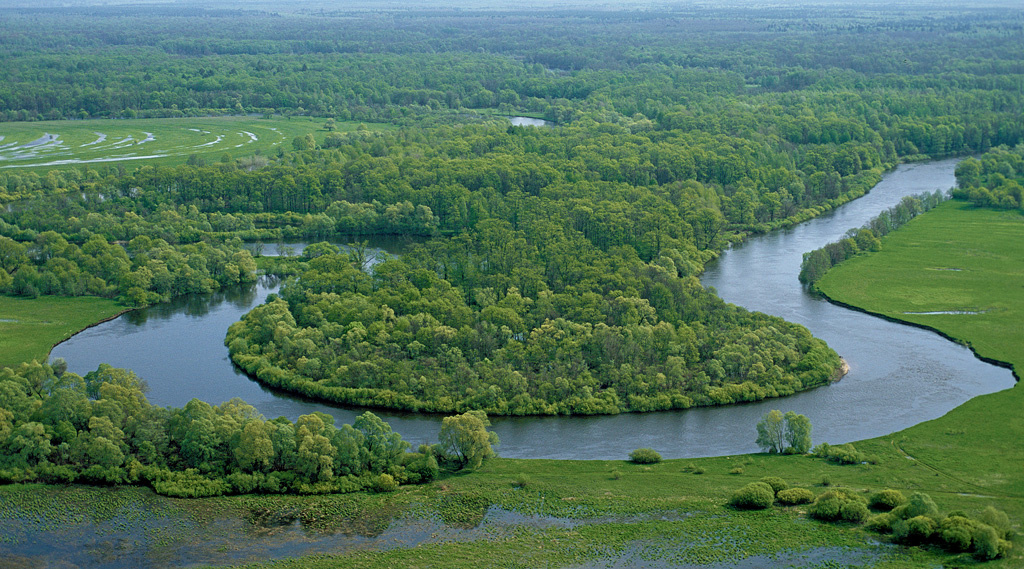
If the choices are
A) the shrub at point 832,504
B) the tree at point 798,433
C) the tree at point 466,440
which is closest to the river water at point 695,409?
the tree at point 798,433

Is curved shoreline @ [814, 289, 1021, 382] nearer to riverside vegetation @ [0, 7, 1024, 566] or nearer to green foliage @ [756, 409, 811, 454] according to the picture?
riverside vegetation @ [0, 7, 1024, 566]

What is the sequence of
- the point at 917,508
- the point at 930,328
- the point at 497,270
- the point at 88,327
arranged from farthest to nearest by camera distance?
the point at 497,270 → the point at 88,327 → the point at 930,328 → the point at 917,508

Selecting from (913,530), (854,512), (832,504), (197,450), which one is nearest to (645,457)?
(832,504)

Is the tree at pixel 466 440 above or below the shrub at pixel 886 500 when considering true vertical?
above

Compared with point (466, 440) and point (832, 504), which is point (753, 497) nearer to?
point (832, 504)

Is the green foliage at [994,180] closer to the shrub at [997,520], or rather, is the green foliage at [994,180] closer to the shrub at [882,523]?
the shrub at [997,520]

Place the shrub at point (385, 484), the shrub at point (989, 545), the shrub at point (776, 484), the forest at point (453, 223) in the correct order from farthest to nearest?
the forest at point (453, 223) < the shrub at point (385, 484) < the shrub at point (776, 484) < the shrub at point (989, 545)

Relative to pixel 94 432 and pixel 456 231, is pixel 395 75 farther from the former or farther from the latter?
pixel 94 432
